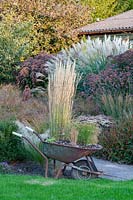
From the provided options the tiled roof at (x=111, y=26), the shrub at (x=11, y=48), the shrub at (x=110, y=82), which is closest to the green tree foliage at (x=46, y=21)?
the tiled roof at (x=111, y=26)

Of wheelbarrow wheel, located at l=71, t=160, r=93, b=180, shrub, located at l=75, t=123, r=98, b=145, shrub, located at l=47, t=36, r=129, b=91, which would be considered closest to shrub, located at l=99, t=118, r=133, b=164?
shrub, located at l=75, t=123, r=98, b=145

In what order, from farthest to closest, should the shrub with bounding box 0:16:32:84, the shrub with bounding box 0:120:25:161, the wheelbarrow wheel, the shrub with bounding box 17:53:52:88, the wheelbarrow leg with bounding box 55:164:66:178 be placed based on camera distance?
the shrub with bounding box 0:16:32:84, the shrub with bounding box 17:53:52:88, the shrub with bounding box 0:120:25:161, the wheelbarrow wheel, the wheelbarrow leg with bounding box 55:164:66:178

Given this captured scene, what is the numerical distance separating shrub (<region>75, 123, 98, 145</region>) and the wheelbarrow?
37 centimetres

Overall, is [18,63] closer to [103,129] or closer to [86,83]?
[86,83]

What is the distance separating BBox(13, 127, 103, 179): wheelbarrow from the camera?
8625 mm

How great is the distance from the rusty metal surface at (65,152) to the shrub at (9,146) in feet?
4.03

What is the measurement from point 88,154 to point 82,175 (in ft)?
1.41

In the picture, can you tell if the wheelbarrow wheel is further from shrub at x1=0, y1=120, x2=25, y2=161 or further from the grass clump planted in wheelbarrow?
shrub at x1=0, y1=120, x2=25, y2=161

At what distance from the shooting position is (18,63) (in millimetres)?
19859

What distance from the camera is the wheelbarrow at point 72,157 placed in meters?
8.62

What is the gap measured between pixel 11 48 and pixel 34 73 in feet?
7.45

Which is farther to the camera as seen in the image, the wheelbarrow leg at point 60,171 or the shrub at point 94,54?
the shrub at point 94,54

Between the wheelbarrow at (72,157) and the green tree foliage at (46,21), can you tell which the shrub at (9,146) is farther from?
the green tree foliage at (46,21)

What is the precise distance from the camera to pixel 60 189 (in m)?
7.53
